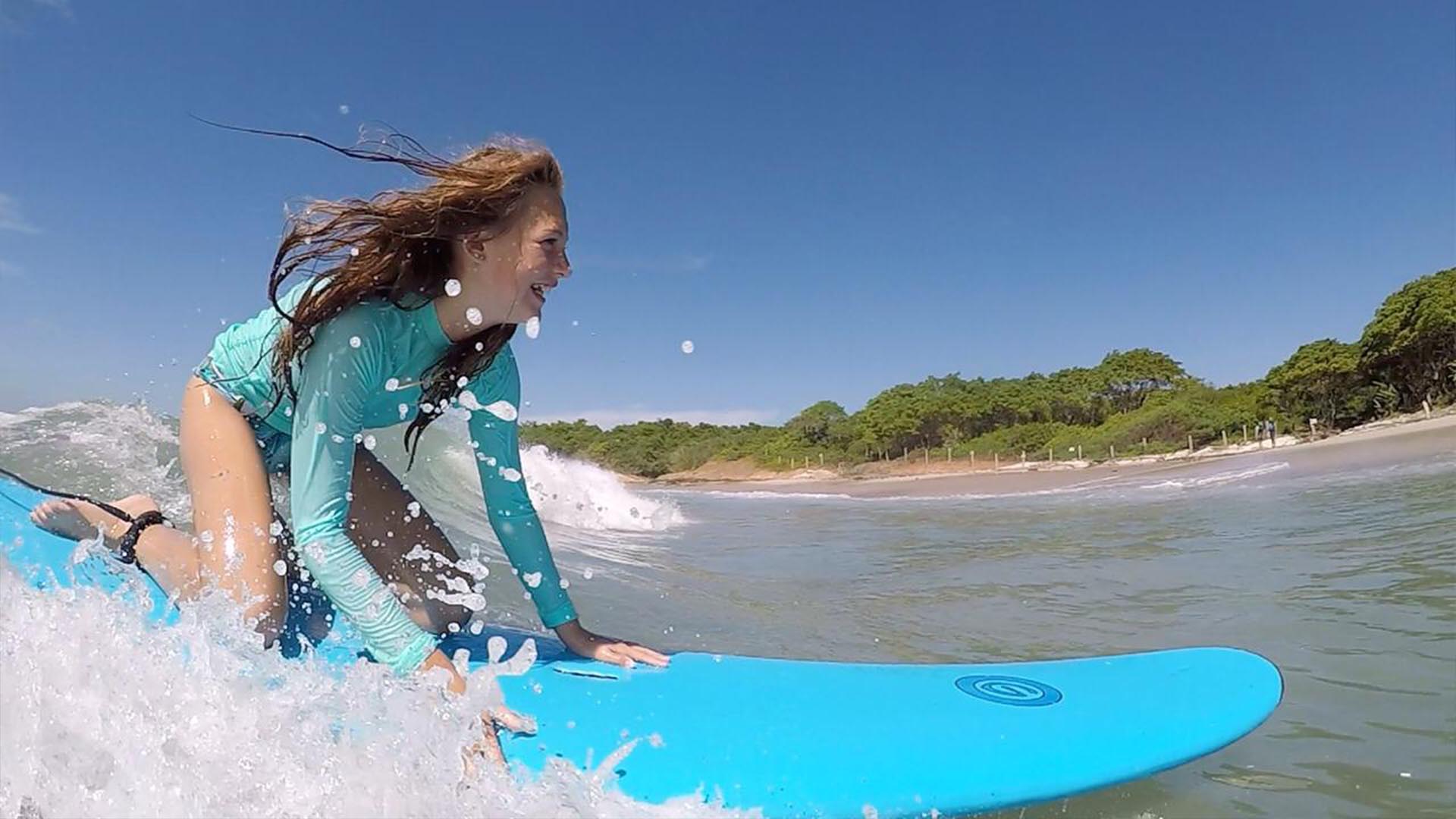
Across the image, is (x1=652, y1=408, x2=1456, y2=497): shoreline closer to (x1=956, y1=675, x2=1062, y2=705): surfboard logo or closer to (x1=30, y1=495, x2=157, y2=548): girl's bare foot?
(x1=956, y1=675, x2=1062, y2=705): surfboard logo

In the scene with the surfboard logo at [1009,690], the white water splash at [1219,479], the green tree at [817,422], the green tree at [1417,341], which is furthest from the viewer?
the green tree at [817,422]

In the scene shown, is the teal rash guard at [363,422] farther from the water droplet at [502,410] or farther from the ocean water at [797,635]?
the ocean water at [797,635]

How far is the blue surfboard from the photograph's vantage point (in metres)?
1.64

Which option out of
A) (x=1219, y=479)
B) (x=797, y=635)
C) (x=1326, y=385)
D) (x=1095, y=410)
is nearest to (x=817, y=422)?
(x=1095, y=410)

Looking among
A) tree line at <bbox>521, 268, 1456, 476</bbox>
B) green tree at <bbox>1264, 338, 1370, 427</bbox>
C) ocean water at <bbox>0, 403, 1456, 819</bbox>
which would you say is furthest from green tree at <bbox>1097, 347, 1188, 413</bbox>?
ocean water at <bbox>0, 403, 1456, 819</bbox>

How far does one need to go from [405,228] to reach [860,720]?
1.41m

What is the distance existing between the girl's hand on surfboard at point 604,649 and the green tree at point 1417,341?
29.1 metres

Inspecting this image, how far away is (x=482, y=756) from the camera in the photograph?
151 cm

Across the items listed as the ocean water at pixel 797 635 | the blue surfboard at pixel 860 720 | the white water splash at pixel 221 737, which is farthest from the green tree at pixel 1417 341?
the white water splash at pixel 221 737

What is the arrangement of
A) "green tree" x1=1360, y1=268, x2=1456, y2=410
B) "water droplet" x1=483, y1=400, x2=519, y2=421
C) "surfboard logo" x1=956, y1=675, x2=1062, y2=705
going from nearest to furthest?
1. "surfboard logo" x1=956, y1=675, x2=1062, y2=705
2. "water droplet" x1=483, y1=400, x2=519, y2=421
3. "green tree" x1=1360, y1=268, x2=1456, y2=410

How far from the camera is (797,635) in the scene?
11.7 ft

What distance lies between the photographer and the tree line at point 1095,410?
25125 millimetres

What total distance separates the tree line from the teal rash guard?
593 inches

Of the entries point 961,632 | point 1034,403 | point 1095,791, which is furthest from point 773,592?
point 1034,403
